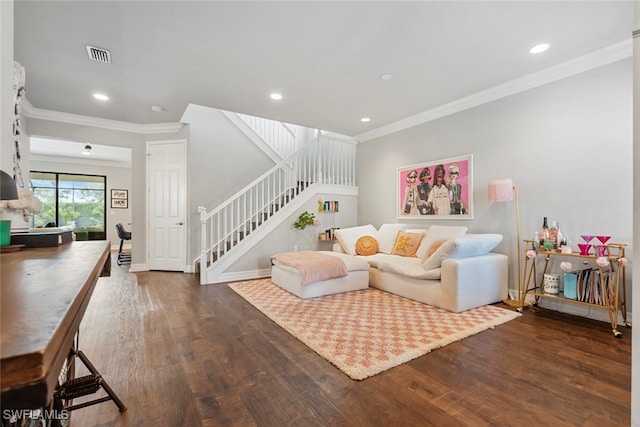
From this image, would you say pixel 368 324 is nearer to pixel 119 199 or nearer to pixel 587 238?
pixel 587 238

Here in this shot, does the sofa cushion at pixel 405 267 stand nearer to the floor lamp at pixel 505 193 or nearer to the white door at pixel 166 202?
the floor lamp at pixel 505 193

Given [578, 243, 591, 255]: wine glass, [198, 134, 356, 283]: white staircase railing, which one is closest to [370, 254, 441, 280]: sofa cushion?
[578, 243, 591, 255]: wine glass

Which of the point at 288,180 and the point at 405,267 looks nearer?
the point at 405,267

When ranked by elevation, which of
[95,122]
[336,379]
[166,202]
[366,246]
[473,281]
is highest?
[95,122]

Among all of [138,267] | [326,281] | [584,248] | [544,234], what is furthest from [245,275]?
[584,248]

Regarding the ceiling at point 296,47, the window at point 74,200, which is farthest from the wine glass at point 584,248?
the window at point 74,200

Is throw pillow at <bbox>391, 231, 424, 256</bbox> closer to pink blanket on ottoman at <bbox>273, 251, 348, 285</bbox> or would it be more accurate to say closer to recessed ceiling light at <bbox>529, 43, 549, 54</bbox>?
pink blanket on ottoman at <bbox>273, 251, 348, 285</bbox>

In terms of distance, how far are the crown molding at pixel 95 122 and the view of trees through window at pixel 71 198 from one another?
14.2 feet

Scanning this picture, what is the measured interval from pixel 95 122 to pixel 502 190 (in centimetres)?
607

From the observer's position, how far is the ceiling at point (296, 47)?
2238 millimetres

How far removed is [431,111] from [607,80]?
192 cm

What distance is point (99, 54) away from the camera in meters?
2.82

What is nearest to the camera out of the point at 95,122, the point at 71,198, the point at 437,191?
the point at 437,191

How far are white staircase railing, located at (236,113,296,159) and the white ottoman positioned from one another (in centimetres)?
285
